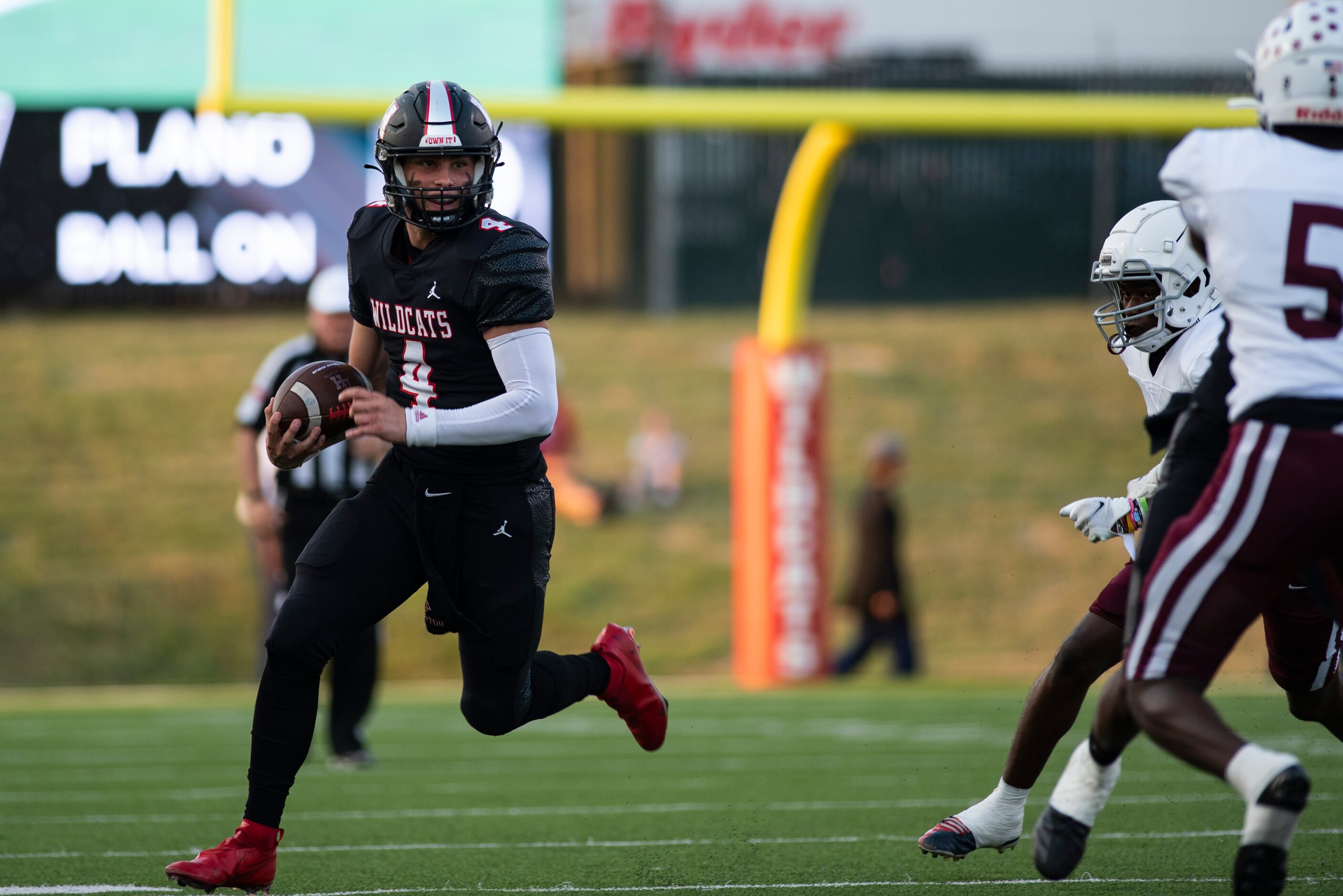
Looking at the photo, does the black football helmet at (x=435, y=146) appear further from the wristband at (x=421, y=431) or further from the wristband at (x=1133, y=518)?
the wristband at (x=1133, y=518)

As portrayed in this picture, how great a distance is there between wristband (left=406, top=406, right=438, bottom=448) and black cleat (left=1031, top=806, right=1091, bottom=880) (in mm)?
1416

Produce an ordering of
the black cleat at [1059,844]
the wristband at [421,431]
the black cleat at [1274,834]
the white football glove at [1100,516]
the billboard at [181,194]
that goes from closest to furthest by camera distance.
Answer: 1. the black cleat at [1274,834]
2. the black cleat at [1059,844]
3. the wristband at [421,431]
4. the white football glove at [1100,516]
5. the billboard at [181,194]

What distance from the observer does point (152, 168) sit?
14.6 meters

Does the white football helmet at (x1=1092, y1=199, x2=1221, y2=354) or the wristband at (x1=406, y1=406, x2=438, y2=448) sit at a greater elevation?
the white football helmet at (x1=1092, y1=199, x2=1221, y2=354)

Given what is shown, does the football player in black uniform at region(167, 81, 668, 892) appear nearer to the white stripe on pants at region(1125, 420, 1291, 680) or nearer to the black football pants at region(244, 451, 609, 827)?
the black football pants at region(244, 451, 609, 827)

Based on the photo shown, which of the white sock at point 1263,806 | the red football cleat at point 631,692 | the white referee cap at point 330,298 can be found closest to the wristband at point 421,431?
the red football cleat at point 631,692

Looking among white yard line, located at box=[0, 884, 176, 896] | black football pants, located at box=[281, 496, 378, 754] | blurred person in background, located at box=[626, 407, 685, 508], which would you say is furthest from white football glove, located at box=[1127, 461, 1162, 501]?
blurred person in background, located at box=[626, 407, 685, 508]

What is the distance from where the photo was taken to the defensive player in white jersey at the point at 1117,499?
3.51 meters

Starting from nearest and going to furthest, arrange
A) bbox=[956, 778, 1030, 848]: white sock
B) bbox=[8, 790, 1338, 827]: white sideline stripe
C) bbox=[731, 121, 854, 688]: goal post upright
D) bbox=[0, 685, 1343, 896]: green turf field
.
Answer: bbox=[956, 778, 1030, 848]: white sock < bbox=[0, 685, 1343, 896]: green turf field < bbox=[8, 790, 1338, 827]: white sideline stripe < bbox=[731, 121, 854, 688]: goal post upright

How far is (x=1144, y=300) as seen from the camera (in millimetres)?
3566

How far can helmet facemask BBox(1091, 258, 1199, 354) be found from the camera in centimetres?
351

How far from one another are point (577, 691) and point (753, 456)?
250 inches

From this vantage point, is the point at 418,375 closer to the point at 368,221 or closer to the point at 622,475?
the point at 368,221

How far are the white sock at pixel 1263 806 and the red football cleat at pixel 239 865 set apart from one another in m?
1.88
